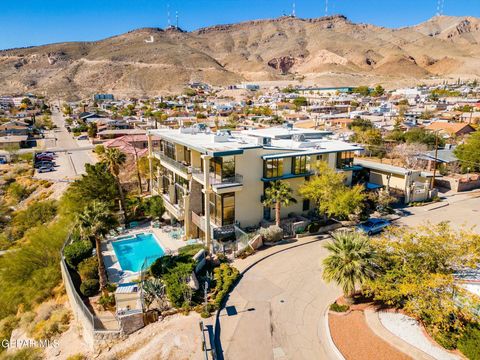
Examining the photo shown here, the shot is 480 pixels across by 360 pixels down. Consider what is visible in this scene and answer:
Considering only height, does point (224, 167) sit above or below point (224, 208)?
above

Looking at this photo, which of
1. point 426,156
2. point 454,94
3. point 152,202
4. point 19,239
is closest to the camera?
point 152,202

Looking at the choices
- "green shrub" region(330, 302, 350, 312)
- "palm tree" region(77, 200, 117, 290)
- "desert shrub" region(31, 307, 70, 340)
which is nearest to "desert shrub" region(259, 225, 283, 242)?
"green shrub" region(330, 302, 350, 312)

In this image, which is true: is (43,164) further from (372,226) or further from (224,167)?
(372,226)

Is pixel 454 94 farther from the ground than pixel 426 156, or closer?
farther from the ground

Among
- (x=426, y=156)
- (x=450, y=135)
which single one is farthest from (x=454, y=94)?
(x=426, y=156)

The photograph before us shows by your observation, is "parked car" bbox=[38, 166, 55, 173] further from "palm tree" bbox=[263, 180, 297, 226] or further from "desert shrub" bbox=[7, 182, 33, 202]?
"palm tree" bbox=[263, 180, 297, 226]

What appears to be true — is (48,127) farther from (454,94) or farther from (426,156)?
(454,94)

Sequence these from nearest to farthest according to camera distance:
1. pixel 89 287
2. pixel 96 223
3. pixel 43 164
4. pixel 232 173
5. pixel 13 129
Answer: pixel 96 223 < pixel 89 287 < pixel 232 173 < pixel 43 164 < pixel 13 129

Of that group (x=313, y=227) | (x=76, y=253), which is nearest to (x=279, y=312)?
(x=313, y=227)
